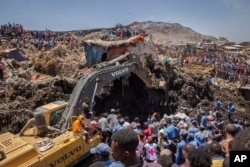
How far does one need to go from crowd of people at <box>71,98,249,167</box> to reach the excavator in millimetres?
513

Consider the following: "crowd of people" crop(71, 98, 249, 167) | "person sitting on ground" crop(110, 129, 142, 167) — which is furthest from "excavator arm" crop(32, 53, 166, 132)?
"person sitting on ground" crop(110, 129, 142, 167)

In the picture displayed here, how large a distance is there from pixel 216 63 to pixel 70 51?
47.7ft

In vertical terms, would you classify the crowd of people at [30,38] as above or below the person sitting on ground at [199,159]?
above

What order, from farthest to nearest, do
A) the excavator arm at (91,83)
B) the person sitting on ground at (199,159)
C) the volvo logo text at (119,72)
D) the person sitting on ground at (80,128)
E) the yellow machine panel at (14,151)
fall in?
the volvo logo text at (119,72) → the excavator arm at (91,83) → the person sitting on ground at (80,128) → the yellow machine panel at (14,151) → the person sitting on ground at (199,159)

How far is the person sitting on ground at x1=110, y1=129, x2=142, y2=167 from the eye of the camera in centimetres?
382

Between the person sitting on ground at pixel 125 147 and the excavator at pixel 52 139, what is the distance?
4.73 meters

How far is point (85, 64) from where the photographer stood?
2089 centimetres

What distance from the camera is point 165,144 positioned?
1019 cm

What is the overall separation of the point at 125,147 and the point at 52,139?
20.7 feet

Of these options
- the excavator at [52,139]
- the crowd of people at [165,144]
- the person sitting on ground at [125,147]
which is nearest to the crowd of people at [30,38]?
the excavator at [52,139]

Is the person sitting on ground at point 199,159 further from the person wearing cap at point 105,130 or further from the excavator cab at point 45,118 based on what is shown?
the person wearing cap at point 105,130

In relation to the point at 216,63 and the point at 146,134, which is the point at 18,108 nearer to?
the point at 146,134

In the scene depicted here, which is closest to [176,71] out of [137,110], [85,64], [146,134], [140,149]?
[137,110]

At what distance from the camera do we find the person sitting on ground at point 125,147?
3823mm
